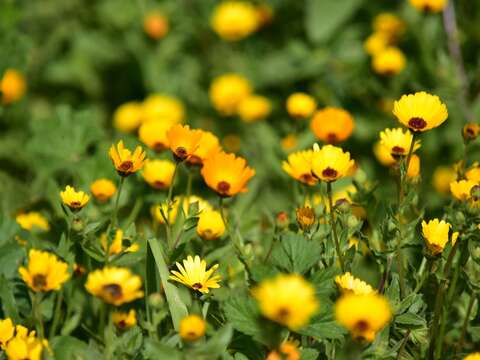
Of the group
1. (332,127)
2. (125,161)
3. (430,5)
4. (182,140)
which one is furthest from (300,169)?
(430,5)

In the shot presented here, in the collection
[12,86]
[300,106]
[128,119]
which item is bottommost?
[128,119]

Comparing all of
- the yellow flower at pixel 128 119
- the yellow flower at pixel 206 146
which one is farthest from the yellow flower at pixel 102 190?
the yellow flower at pixel 128 119

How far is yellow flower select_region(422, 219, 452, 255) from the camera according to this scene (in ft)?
5.25

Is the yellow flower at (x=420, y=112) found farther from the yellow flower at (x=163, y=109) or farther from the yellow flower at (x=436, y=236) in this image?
the yellow flower at (x=163, y=109)

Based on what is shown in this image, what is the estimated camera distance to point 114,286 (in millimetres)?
1384

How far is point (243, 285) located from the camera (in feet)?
6.15

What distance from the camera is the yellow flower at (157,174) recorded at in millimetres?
2115

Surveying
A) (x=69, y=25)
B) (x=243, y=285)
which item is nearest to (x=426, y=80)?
(x=243, y=285)

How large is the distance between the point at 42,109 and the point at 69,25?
503 mm

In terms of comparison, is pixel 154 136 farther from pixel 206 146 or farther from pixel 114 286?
pixel 114 286

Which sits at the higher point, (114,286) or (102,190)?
(114,286)

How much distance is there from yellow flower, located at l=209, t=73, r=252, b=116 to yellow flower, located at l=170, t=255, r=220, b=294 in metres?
1.86

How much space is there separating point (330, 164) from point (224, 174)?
0.25 metres

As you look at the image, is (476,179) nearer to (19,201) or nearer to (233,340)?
(233,340)
